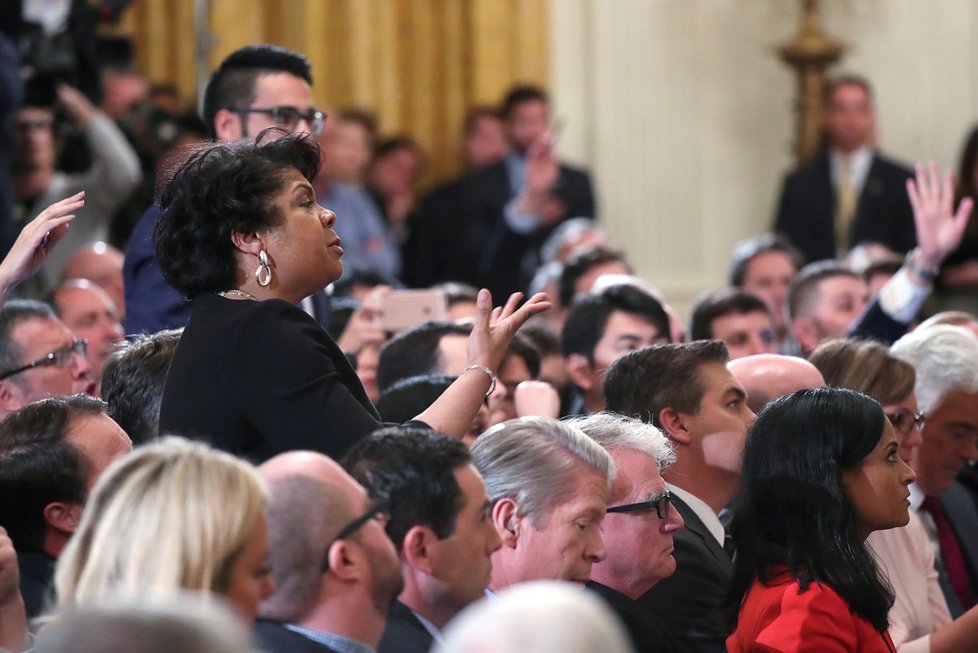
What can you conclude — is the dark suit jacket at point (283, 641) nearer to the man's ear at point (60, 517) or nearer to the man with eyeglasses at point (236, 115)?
the man's ear at point (60, 517)

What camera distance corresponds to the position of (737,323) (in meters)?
5.25

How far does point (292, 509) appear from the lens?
2197 millimetres

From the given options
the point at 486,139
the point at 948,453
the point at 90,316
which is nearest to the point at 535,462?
the point at 948,453

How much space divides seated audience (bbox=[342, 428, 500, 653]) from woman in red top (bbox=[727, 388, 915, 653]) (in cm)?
74

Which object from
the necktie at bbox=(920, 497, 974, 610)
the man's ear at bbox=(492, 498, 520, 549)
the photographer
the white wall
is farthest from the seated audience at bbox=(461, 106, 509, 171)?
the man's ear at bbox=(492, 498, 520, 549)

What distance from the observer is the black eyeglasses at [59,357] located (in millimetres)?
4109

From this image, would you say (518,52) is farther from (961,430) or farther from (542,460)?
(542,460)

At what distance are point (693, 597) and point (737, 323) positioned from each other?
213 centimetres

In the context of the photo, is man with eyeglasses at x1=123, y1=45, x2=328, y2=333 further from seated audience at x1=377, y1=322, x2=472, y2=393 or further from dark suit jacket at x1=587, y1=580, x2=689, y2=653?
dark suit jacket at x1=587, y1=580, x2=689, y2=653

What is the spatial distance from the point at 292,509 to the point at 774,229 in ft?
21.5

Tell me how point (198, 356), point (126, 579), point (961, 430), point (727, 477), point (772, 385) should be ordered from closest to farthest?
point (126, 579) < point (198, 356) < point (727, 477) < point (772, 385) < point (961, 430)

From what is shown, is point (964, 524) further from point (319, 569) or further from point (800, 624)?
point (319, 569)

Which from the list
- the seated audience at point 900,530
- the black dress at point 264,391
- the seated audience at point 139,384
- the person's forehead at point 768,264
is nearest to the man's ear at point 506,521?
the black dress at point 264,391

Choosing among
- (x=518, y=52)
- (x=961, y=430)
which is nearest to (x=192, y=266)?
(x=961, y=430)
